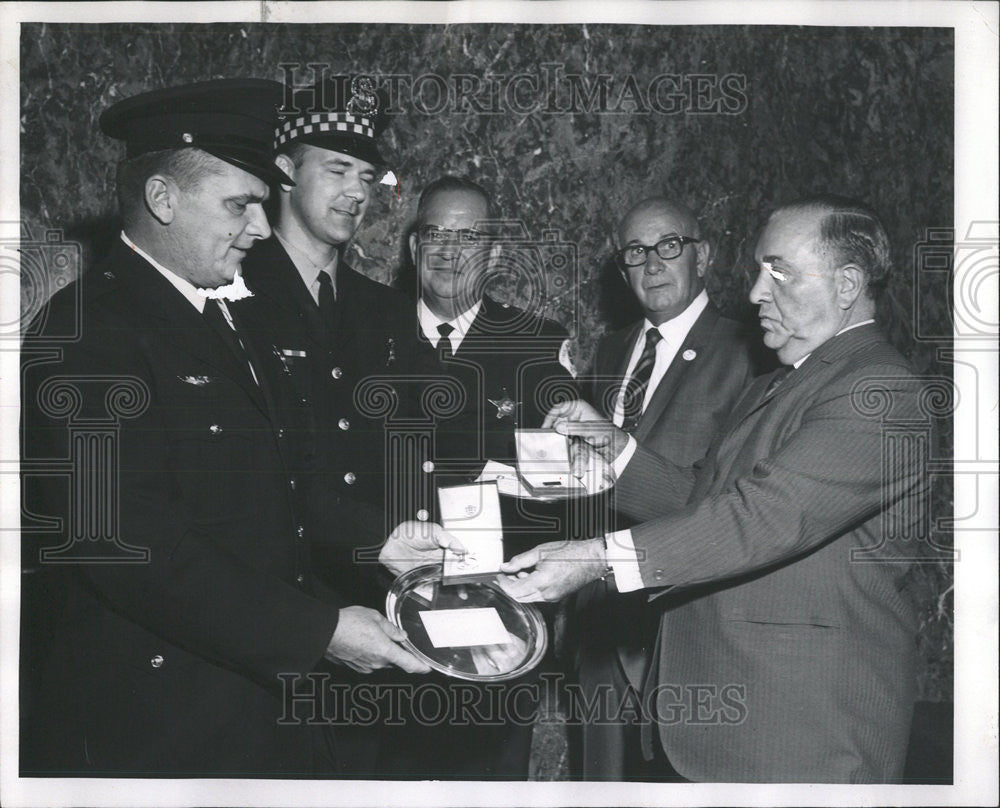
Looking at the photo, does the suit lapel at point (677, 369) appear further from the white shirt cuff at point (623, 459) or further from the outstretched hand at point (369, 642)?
the outstretched hand at point (369, 642)

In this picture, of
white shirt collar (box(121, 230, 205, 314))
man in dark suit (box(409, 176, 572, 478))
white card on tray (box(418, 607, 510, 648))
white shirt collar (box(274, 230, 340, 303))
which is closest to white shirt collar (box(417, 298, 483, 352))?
man in dark suit (box(409, 176, 572, 478))

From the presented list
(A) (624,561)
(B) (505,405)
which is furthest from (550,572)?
(B) (505,405)

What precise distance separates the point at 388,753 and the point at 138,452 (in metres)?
1.06

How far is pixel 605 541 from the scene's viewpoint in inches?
105

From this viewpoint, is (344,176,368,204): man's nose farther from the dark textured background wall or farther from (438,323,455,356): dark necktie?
(438,323,455,356): dark necktie

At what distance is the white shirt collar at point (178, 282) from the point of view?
8.61 ft

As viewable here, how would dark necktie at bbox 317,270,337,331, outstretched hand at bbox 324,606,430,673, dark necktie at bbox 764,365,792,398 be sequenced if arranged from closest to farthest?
dark necktie at bbox 764,365,792,398
outstretched hand at bbox 324,606,430,673
dark necktie at bbox 317,270,337,331

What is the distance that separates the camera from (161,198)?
2.67 m

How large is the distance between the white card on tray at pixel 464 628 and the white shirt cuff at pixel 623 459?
49 cm

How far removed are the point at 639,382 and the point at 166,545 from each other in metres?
1.31

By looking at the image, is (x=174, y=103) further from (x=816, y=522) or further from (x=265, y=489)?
(x=816, y=522)

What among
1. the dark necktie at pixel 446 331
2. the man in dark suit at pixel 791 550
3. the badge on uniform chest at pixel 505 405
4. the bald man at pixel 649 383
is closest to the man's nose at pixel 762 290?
the man in dark suit at pixel 791 550

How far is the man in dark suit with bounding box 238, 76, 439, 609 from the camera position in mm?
2773

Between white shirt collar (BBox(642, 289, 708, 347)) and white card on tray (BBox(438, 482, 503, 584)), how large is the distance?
627 mm
